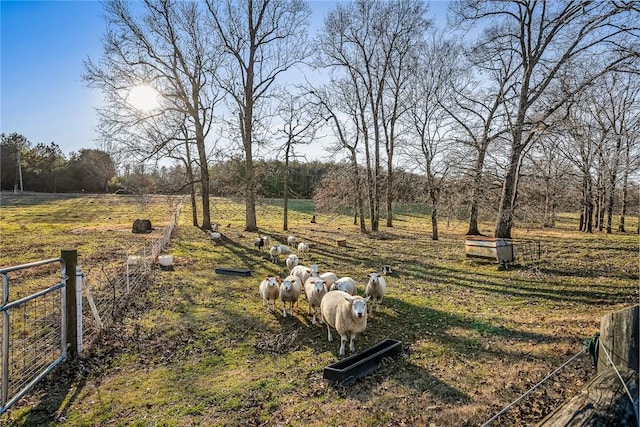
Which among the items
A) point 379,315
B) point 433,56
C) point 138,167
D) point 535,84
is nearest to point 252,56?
point 138,167

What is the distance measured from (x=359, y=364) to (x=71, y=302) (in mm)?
4997

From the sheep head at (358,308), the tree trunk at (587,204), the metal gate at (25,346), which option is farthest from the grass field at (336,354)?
the tree trunk at (587,204)

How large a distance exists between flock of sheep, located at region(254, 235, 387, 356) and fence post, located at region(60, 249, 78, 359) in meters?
4.24

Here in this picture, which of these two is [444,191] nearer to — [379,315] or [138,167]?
[379,315]

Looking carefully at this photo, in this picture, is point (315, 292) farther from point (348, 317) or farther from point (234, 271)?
point (234, 271)

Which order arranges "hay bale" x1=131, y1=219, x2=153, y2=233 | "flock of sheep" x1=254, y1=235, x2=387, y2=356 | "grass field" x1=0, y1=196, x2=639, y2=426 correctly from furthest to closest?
1. "hay bale" x1=131, y1=219, x2=153, y2=233
2. "flock of sheep" x1=254, y1=235, x2=387, y2=356
3. "grass field" x1=0, y1=196, x2=639, y2=426

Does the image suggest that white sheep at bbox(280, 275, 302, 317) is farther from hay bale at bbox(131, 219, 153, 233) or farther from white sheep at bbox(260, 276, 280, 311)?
hay bale at bbox(131, 219, 153, 233)

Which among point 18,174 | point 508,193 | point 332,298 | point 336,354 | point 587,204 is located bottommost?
point 336,354

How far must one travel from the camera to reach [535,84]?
651 inches

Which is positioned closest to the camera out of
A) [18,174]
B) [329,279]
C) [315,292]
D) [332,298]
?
[332,298]

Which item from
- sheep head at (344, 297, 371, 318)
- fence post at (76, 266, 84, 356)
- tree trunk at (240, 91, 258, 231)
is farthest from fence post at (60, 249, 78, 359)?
tree trunk at (240, 91, 258, 231)

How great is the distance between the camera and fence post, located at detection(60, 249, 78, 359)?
652cm

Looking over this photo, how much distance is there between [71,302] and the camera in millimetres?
6609

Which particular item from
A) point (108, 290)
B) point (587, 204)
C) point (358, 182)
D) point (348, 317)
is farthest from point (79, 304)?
point (587, 204)
